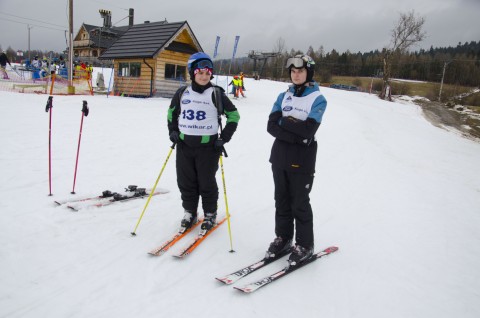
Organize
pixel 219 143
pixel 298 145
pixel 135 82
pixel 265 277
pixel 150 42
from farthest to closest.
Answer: pixel 135 82 → pixel 150 42 → pixel 219 143 → pixel 298 145 → pixel 265 277

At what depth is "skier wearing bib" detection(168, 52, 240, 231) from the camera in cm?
399

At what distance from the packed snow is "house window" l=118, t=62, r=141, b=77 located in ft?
35.1

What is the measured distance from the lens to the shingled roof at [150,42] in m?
17.9

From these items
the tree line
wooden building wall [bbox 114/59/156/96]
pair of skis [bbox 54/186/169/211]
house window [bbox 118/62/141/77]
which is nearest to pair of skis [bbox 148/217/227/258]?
pair of skis [bbox 54/186/169/211]

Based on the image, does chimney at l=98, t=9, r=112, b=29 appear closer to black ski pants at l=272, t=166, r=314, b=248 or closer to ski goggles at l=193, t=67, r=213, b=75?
ski goggles at l=193, t=67, r=213, b=75

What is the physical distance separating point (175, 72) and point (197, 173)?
652 inches

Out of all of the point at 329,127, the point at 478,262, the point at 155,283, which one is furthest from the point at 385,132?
the point at 155,283

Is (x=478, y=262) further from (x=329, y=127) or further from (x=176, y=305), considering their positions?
(x=329, y=127)

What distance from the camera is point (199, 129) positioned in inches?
157

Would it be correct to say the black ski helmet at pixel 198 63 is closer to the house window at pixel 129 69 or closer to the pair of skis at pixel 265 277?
the pair of skis at pixel 265 277

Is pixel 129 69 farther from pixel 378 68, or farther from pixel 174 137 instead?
pixel 378 68

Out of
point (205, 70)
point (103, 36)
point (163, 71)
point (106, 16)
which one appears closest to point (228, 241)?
point (205, 70)

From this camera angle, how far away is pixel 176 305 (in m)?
2.85

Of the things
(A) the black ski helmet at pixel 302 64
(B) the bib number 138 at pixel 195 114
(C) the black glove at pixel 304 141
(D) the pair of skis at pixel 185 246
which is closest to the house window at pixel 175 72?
(B) the bib number 138 at pixel 195 114
